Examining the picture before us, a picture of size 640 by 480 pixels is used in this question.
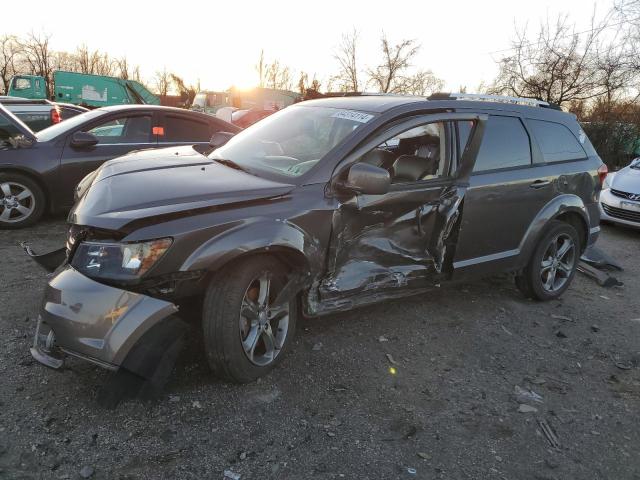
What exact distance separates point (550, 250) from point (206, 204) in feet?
11.5

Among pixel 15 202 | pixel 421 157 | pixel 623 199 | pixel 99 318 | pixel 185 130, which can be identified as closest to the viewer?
pixel 99 318

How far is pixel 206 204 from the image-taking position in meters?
2.76

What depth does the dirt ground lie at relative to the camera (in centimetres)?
243

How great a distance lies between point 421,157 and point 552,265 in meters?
1.95

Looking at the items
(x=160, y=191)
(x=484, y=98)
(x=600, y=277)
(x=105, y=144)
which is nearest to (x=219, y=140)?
(x=160, y=191)

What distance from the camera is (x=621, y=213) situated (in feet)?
27.3

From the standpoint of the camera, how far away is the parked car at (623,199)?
8.18 m

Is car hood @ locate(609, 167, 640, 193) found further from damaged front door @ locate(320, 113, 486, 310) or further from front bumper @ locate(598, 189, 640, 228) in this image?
damaged front door @ locate(320, 113, 486, 310)

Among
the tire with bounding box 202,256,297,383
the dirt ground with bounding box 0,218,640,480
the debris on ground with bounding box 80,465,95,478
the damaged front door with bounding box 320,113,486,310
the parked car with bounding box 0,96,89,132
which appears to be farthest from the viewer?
the parked car with bounding box 0,96,89,132

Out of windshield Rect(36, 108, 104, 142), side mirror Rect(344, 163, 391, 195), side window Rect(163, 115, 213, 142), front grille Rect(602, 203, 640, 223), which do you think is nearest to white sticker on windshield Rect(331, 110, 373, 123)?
side mirror Rect(344, 163, 391, 195)

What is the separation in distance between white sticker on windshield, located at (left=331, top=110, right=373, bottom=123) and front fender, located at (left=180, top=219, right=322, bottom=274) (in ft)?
3.23

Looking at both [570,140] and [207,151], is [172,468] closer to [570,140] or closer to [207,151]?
[207,151]

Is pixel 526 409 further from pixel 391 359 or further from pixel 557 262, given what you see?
pixel 557 262

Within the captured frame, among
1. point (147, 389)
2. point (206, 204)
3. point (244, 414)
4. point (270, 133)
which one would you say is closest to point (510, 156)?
point (270, 133)
